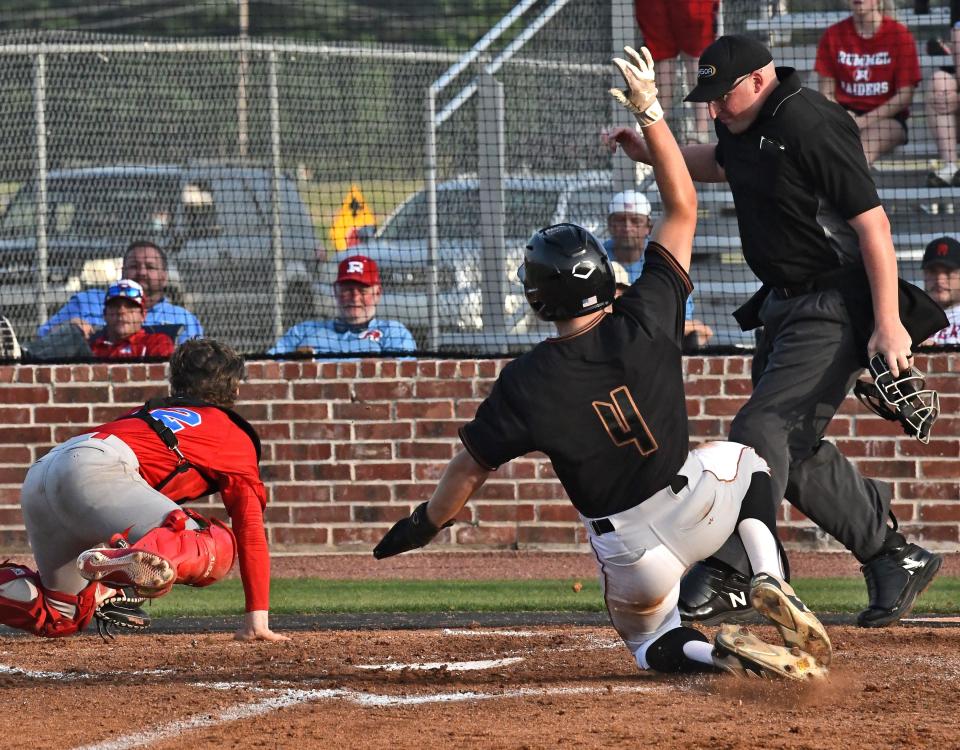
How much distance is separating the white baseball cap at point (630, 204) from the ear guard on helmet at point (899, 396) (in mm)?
4365

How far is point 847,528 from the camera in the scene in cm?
559

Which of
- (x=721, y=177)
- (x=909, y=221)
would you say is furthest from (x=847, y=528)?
(x=909, y=221)

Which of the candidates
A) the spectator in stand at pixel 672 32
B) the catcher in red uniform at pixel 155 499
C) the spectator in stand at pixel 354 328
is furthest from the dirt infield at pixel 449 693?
the spectator in stand at pixel 672 32

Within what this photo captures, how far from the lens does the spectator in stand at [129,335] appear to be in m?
9.47

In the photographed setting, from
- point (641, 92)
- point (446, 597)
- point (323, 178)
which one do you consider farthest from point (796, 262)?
point (323, 178)

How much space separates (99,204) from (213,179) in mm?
846

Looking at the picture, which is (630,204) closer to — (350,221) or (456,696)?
(350,221)

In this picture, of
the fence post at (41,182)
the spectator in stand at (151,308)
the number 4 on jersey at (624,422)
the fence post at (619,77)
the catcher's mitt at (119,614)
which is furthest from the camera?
the fence post at (619,77)

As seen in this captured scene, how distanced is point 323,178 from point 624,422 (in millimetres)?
6770

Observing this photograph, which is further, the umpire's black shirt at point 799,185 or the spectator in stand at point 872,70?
the spectator in stand at point 872,70

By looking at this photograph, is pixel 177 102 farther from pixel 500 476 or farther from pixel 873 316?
pixel 873 316

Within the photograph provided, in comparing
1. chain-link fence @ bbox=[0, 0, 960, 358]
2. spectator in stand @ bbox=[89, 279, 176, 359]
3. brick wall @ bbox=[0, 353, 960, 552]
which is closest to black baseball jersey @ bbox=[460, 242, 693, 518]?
brick wall @ bbox=[0, 353, 960, 552]

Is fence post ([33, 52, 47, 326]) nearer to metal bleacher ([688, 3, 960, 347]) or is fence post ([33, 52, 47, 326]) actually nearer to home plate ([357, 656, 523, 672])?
metal bleacher ([688, 3, 960, 347])

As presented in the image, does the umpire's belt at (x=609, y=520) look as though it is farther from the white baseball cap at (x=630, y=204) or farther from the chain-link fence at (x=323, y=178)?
the white baseball cap at (x=630, y=204)
